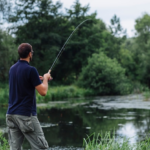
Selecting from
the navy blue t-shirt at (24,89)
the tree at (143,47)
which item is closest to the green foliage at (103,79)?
the tree at (143,47)

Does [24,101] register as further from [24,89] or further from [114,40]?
[114,40]

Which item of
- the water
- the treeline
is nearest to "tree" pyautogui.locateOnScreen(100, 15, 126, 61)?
the treeline

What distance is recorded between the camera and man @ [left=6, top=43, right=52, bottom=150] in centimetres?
409

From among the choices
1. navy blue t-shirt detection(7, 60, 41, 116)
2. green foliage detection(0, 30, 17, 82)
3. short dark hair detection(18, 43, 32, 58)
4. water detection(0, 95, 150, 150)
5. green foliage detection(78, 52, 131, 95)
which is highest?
green foliage detection(0, 30, 17, 82)

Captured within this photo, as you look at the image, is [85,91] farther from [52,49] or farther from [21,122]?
[21,122]

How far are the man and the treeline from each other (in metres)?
27.7

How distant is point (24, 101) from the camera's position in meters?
4.11

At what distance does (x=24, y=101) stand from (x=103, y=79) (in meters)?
29.6

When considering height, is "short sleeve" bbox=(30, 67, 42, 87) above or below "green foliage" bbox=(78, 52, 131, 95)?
above

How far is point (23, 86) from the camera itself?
411 centimetres

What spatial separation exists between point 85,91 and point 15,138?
27945mm

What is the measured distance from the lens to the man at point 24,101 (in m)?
4.09

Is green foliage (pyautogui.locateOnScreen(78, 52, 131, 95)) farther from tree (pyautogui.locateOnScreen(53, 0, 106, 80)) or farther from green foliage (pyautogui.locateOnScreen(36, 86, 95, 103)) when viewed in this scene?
tree (pyautogui.locateOnScreen(53, 0, 106, 80))

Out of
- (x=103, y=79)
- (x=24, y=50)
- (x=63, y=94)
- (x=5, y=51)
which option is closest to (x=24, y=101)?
(x=24, y=50)
